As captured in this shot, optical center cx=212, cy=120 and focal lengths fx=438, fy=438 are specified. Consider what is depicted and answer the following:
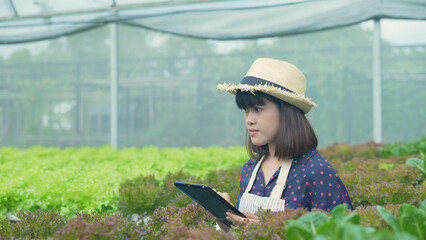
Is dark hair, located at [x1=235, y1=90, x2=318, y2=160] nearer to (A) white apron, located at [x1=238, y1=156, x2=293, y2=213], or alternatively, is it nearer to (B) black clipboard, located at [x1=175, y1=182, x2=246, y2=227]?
(A) white apron, located at [x1=238, y1=156, x2=293, y2=213]

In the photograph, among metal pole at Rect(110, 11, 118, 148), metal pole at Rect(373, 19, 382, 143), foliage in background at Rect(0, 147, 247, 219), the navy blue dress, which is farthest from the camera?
metal pole at Rect(110, 11, 118, 148)

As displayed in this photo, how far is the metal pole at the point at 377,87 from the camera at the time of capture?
6984 millimetres

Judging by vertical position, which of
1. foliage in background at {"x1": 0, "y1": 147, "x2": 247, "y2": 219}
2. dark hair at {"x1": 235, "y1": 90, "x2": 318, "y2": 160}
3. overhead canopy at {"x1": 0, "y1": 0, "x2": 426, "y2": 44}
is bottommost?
foliage in background at {"x1": 0, "y1": 147, "x2": 247, "y2": 219}

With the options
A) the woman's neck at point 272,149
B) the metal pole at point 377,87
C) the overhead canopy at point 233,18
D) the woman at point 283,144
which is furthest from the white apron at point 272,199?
the overhead canopy at point 233,18

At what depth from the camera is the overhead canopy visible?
6.88 m

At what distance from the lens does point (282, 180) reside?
237cm

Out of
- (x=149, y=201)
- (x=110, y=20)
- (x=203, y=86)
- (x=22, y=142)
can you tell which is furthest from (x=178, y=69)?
(x=149, y=201)

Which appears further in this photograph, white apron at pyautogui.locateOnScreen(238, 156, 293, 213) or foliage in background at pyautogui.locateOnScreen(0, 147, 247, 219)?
foliage in background at pyautogui.locateOnScreen(0, 147, 247, 219)

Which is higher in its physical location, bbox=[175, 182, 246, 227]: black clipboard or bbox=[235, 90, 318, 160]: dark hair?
bbox=[235, 90, 318, 160]: dark hair

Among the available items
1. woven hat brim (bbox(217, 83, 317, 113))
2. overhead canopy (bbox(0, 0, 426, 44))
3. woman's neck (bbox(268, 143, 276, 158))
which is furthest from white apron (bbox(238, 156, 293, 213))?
overhead canopy (bbox(0, 0, 426, 44))

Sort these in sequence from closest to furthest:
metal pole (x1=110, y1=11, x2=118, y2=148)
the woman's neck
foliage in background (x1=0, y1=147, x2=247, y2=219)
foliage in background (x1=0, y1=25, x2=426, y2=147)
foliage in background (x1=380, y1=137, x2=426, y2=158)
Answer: the woman's neck, foliage in background (x1=0, y1=147, x2=247, y2=219), foliage in background (x1=380, y1=137, x2=426, y2=158), foliage in background (x1=0, y1=25, x2=426, y2=147), metal pole (x1=110, y1=11, x2=118, y2=148)

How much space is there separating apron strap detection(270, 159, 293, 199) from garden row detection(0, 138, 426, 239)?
373 mm

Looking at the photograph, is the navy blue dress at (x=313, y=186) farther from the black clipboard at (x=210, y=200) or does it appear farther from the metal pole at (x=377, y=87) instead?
the metal pole at (x=377, y=87)

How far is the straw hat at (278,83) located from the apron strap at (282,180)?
1.07ft
